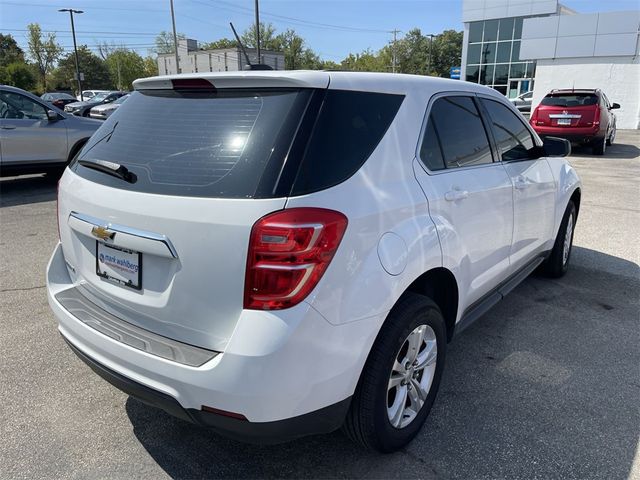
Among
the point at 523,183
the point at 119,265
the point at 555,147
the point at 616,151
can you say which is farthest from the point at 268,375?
the point at 616,151

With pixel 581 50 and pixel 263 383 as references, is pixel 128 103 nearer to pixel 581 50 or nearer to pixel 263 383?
pixel 263 383

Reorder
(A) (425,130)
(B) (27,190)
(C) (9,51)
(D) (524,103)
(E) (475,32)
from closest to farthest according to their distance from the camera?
1. (A) (425,130)
2. (B) (27,190)
3. (D) (524,103)
4. (E) (475,32)
5. (C) (9,51)

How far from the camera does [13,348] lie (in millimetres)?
3441

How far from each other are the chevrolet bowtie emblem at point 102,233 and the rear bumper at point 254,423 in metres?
0.60

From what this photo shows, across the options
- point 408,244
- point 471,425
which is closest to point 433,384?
point 471,425

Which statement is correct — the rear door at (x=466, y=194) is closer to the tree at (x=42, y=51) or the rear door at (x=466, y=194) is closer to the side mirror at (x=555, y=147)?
the side mirror at (x=555, y=147)

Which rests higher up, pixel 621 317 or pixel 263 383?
pixel 263 383

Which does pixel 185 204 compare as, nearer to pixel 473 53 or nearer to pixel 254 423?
pixel 254 423

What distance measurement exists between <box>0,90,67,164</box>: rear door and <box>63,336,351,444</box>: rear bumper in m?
8.15

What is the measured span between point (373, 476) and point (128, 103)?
224cm

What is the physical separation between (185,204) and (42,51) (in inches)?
3193

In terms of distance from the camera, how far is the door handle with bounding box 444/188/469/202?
2.58 metres

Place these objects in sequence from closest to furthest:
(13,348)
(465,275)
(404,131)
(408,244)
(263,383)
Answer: (263,383)
(408,244)
(404,131)
(465,275)
(13,348)

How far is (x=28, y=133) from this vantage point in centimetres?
876
